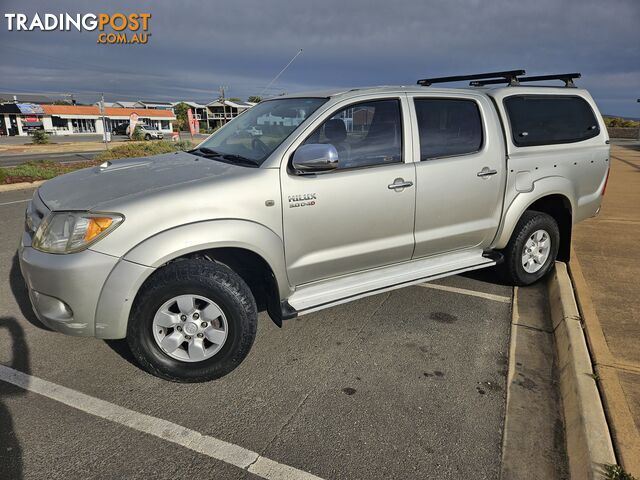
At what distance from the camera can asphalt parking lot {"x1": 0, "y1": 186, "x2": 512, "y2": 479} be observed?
2230 millimetres

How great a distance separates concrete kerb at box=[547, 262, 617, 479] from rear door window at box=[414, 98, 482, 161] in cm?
161

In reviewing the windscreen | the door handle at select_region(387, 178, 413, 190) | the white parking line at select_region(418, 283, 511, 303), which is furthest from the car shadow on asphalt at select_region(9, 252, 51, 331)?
the white parking line at select_region(418, 283, 511, 303)

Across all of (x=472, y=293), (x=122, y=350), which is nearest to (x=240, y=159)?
(x=122, y=350)

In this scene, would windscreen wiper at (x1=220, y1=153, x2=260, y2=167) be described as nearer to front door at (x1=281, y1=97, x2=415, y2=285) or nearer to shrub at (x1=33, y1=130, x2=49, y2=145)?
front door at (x1=281, y1=97, x2=415, y2=285)

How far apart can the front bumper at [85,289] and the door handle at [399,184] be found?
1.79 meters

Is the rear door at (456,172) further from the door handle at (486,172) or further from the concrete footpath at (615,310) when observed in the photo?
the concrete footpath at (615,310)

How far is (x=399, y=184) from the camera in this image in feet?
11.0

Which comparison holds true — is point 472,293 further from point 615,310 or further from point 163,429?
point 163,429

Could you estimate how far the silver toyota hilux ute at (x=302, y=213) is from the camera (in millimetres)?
2613

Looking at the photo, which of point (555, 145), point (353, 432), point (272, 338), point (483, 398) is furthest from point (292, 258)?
point (555, 145)

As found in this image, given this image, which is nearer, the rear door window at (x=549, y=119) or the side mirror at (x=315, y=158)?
the side mirror at (x=315, y=158)

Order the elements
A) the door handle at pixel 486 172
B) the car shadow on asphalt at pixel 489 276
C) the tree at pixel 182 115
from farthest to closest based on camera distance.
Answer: the tree at pixel 182 115
the car shadow on asphalt at pixel 489 276
the door handle at pixel 486 172

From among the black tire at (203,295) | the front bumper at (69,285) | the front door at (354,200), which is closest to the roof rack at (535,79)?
the front door at (354,200)

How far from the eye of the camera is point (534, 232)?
430 centimetres
